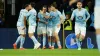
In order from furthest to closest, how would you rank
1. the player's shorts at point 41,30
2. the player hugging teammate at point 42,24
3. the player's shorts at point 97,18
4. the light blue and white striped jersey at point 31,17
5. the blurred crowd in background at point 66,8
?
the blurred crowd in background at point 66,8 → the player's shorts at point 41,30 → the player hugging teammate at point 42,24 → the light blue and white striped jersey at point 31,17 → the player's shorts at point 97,18

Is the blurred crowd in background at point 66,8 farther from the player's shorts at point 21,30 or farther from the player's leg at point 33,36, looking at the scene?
the player's leg at point 33,36

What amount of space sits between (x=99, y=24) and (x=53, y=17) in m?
13.3

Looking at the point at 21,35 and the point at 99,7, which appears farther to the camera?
the point at 21,35

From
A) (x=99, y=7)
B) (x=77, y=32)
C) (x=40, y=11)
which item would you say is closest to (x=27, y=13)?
(x=40, y=11)

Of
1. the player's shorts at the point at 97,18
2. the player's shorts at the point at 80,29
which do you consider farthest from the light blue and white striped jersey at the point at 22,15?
the player's shorts at the point at 97,18

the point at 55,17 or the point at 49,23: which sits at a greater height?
the point at 55,17

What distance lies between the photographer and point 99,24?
22.7 ft

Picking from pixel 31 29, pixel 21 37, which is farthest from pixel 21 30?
pixel 31 29

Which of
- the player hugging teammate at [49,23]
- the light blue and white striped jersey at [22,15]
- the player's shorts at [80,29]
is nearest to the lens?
the player's shorts at [80,29]

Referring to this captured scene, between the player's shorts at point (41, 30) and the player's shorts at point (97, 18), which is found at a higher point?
the player's shorts at point (97, 18)

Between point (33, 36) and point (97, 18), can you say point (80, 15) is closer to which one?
point (33, 36)

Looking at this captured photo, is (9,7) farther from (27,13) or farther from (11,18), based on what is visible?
(27,13)

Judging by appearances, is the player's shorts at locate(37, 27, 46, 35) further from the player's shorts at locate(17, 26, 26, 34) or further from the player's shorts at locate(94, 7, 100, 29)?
the player's shorts at locate(94, 7, 100, 29)

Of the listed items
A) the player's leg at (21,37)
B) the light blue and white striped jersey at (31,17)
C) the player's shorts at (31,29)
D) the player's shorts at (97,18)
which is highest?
the light blue and white striped jersey at (31,17)
